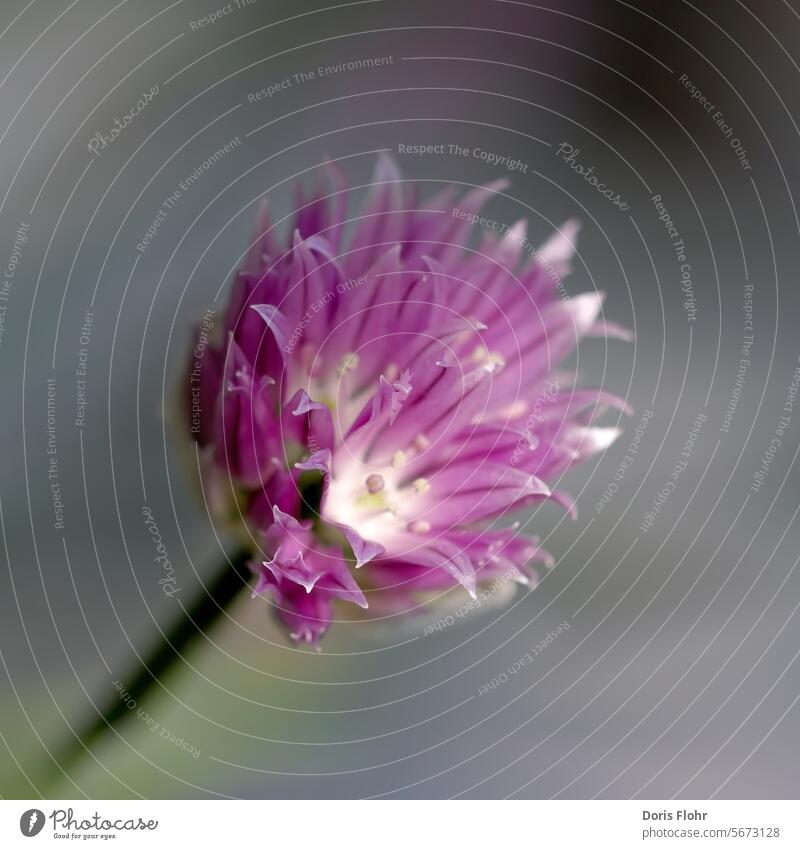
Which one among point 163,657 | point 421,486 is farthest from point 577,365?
point 163,657

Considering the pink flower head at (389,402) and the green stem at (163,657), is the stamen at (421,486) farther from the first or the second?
the green stem at (163,657)

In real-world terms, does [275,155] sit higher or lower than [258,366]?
higher

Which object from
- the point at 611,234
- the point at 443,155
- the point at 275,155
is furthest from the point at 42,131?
the point at 611,234

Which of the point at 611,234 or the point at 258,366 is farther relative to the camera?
the point at 611,234

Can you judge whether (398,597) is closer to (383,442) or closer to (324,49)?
(383,442)

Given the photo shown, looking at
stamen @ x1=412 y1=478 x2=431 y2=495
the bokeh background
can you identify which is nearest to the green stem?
the bokeh background

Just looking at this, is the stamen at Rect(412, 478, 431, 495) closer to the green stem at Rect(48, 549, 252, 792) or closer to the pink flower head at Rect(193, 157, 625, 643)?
the pink flower head at Rect(193, 157, 625, 643)

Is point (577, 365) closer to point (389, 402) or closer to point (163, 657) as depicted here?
point (389, 402)
